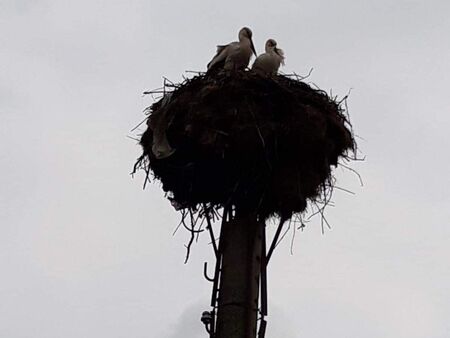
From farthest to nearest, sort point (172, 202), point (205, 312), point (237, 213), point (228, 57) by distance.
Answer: point (228, 57) < point (172, 202) < point (237, 213) < point (205, 312)

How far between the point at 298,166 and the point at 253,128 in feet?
1.54

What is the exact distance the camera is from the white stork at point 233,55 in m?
8.45

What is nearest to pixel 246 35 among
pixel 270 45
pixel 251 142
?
pixel 270 45

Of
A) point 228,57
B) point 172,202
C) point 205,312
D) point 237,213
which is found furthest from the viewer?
point 228,57

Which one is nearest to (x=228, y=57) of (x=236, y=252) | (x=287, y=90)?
(x=287, y=90)

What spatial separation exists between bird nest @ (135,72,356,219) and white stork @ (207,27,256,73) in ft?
3.48

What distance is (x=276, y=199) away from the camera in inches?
276

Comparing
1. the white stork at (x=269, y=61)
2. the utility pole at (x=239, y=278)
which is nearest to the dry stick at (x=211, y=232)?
the utility pole at (x=239, y=278)

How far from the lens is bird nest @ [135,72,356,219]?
6.92 m

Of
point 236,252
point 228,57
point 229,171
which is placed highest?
point 228,57

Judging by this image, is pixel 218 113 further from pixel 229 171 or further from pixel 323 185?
pixel 323 185

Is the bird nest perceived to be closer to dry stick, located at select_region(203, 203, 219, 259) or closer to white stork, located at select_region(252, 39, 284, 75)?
dry stick, located at select_region(203, 203, 219, 259)

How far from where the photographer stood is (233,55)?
852 cm

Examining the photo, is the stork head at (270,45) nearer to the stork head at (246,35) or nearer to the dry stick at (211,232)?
the stork head at (246,35)
